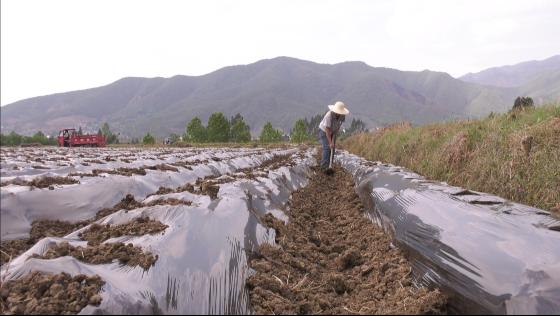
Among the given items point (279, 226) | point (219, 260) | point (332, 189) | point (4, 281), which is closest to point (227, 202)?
point (279, 226)

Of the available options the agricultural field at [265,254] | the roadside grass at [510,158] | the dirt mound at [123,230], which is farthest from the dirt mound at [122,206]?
the roadside grass at [510,158]

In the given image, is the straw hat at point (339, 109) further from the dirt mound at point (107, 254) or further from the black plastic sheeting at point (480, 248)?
the dirt mound at point (107, 254)

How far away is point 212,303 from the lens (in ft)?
6.01

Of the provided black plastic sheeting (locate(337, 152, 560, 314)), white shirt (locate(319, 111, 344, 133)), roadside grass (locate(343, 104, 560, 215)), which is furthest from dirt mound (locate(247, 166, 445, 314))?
white shirt (locate(319, 111, 344, 133))

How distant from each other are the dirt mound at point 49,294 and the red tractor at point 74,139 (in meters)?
29.1

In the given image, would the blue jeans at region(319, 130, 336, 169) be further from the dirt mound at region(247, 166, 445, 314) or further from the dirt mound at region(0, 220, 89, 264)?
the dirt mound at region(0, 220, 89, 264)

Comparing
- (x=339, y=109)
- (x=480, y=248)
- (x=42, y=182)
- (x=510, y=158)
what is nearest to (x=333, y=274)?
(x=480, y=248)

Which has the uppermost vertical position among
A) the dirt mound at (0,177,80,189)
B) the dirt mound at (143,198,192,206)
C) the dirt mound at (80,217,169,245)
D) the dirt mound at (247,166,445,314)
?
the dirt mound at (0,177,80,189)

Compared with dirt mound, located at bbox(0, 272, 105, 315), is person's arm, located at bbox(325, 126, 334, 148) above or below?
above

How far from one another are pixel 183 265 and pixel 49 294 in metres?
0.61

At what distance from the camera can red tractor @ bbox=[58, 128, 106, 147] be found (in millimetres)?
27719

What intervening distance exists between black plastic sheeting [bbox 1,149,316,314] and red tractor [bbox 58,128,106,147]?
2793 cm

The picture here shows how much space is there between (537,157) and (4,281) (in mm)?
4481

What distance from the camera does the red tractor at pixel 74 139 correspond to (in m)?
27.7
